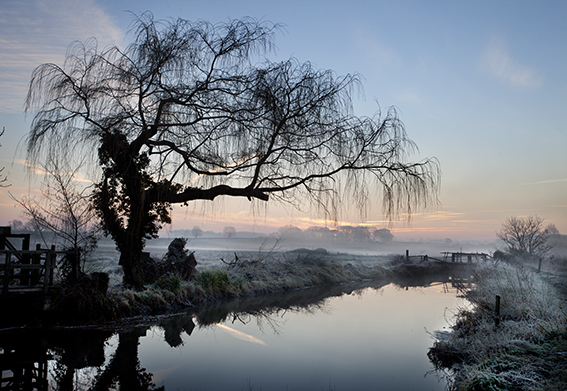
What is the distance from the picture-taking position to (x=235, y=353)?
698 centimetres

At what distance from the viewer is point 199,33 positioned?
9.17m

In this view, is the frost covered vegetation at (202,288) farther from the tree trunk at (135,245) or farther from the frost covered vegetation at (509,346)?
the frost covered vegetation at (509,346)

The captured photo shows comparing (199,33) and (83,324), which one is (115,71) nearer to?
(199,33)

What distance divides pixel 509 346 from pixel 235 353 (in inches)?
196

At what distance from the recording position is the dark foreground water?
5.48 meters

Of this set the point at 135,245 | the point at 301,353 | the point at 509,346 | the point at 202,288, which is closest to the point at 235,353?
the point at 301,353

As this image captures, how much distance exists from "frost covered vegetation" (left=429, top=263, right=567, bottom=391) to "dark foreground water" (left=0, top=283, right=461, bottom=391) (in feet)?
2.08

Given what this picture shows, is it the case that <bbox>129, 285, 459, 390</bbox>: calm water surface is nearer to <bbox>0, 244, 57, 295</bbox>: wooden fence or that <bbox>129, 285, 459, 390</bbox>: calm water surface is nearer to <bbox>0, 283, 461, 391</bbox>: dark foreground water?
<bbox>0, 283, 461, 391</bbox>: dark foreground water

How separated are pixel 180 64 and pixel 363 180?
567 centimetres

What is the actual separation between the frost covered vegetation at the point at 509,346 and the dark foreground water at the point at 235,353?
2.08 ft

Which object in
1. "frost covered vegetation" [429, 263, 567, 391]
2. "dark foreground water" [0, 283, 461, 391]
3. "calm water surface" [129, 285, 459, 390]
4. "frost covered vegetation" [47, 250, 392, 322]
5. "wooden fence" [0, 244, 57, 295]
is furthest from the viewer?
"frost covered vegetation" [47, 250, 392, 322]

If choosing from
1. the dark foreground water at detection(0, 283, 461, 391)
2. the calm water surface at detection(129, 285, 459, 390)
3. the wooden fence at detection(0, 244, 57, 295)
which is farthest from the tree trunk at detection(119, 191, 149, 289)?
the calm water surface at detection(129, 285, 459, 390)

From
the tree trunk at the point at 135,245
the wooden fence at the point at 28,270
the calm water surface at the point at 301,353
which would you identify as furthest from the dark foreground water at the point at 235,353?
the tree trunk at the point at 135,245

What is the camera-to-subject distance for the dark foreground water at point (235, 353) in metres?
5.48
